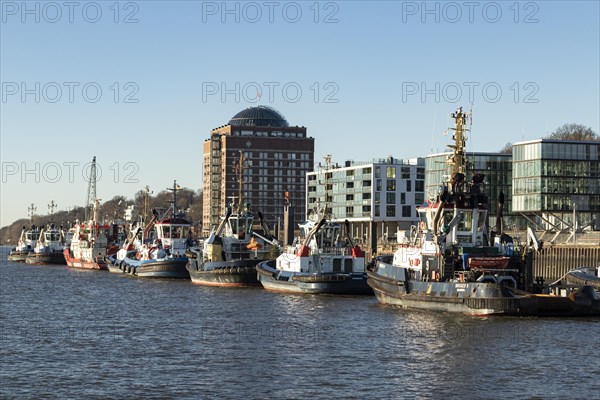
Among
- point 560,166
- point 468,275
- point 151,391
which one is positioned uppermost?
point 560,166

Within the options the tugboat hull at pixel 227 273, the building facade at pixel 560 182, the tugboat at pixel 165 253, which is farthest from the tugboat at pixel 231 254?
the building facade at pixel 560 182

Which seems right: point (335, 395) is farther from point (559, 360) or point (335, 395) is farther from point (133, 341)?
point (133, 341)

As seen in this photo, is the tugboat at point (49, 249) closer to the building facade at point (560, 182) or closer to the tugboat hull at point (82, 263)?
the tugboat hull at point (82, 263)

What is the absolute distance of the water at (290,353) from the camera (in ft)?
133

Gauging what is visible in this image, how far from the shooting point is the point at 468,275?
62844mm

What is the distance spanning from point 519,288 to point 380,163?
407 feet

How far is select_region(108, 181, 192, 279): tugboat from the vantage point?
11963cm

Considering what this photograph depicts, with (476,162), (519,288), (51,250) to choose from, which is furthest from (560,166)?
(51,250)

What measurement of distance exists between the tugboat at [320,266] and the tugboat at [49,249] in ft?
337

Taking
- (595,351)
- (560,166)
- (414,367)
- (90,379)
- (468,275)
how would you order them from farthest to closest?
(560,166) → (468,275) → (595,351) → (414,367) → (90,379)

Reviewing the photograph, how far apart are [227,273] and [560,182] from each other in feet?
197

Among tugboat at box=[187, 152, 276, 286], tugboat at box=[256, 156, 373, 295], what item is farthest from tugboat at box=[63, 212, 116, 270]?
tugboat at box=[256, 156, 373, 295]

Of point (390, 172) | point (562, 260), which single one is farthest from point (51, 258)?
point (562, 260)

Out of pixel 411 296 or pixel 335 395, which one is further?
pixel 411 296
